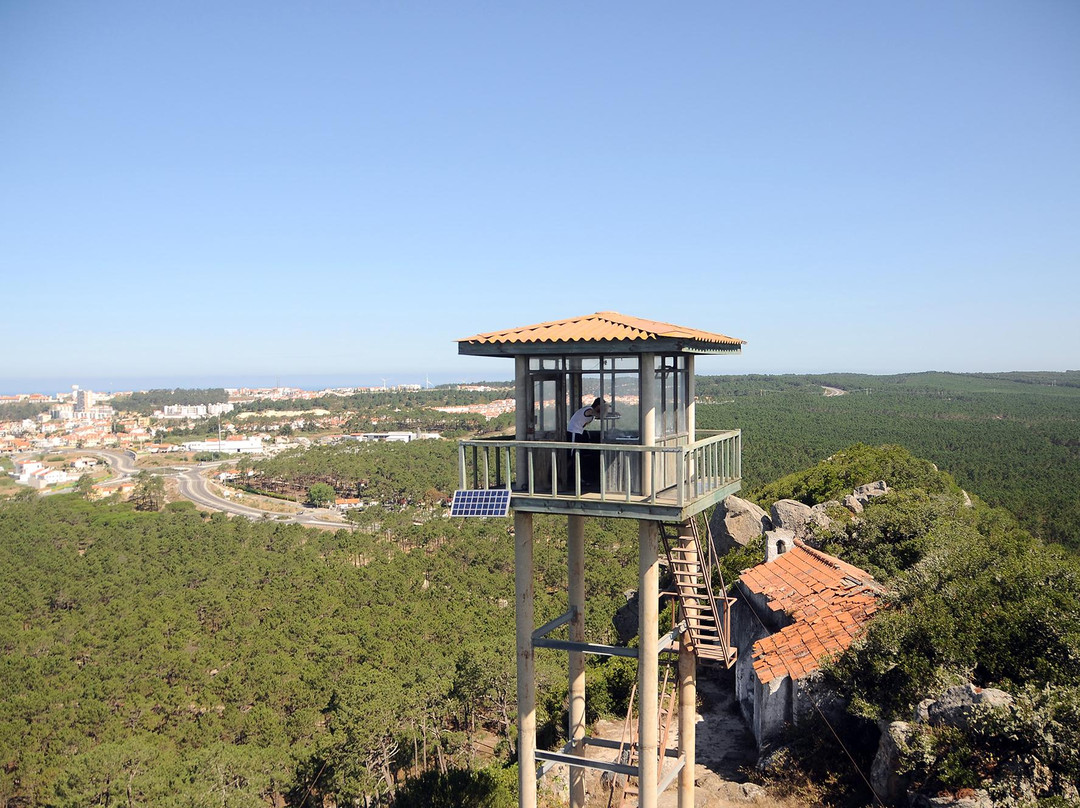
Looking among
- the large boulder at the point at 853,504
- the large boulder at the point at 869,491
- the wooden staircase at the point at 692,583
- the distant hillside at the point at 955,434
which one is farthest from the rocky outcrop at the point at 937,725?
the distant hillside at the point at 955,434

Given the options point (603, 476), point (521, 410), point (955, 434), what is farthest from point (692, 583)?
point (955, 434)

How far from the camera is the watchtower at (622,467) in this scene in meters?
8.77

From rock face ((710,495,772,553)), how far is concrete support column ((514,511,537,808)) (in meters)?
18.9

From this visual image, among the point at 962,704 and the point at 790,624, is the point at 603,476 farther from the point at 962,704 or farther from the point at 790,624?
the point at 790,624

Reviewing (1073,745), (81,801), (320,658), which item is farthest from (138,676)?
(1073,745)

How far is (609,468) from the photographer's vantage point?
9.20 metres

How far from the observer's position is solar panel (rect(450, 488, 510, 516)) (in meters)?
8.91

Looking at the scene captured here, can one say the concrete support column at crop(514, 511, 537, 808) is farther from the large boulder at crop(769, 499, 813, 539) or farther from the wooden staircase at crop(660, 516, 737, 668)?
the large boulder at crop(769, 499, 813, 539)

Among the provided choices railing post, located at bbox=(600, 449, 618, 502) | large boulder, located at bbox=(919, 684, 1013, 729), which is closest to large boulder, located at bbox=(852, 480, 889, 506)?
large boulder, located at bbox=(919, 684, 1013, 729)

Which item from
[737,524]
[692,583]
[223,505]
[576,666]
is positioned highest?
[692,583]

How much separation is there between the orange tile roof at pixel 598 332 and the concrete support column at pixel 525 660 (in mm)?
2210

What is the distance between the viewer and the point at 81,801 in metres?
21.5

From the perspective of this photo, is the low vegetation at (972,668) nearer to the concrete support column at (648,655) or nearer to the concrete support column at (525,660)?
the concrete support column at (648,655)

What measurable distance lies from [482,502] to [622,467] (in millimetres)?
1721
